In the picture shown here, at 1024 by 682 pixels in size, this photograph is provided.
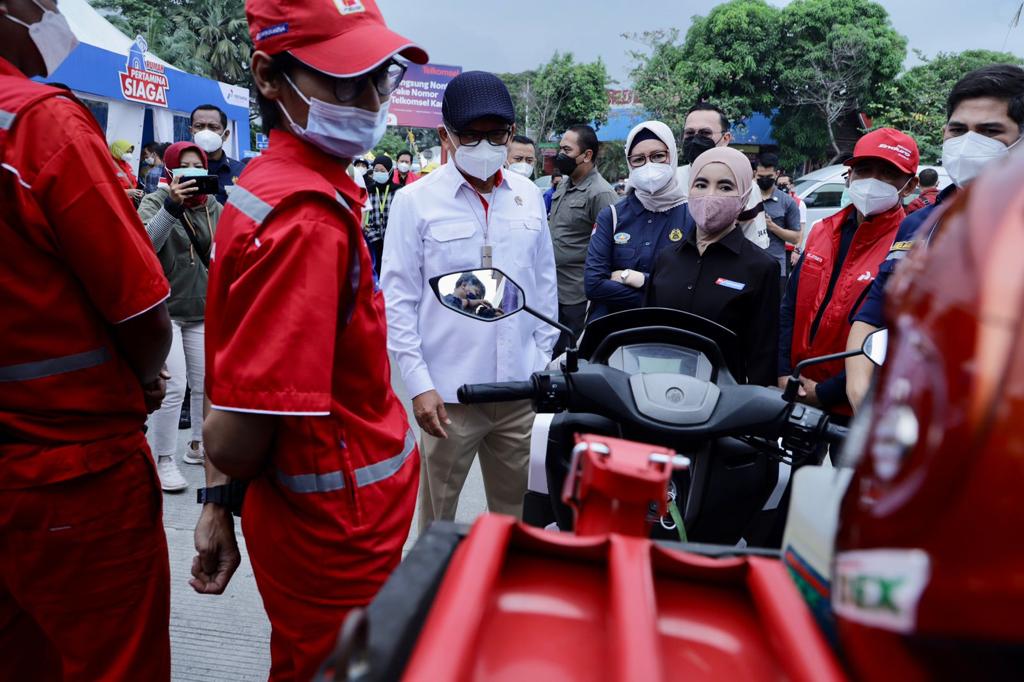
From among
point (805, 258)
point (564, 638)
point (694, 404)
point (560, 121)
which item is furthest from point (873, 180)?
point (560, 121)

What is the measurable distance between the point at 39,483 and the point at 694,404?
144 cm

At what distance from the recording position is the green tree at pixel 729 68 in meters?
33.2

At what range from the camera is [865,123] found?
1179 inches

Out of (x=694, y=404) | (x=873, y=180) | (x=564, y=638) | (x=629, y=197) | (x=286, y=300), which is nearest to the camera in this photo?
(x=564, y=638)

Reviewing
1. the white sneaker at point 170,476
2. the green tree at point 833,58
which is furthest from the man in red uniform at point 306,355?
the green tree at point 833,58

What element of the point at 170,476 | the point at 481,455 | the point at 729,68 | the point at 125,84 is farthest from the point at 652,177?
the point at 729,68

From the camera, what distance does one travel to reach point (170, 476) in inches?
157

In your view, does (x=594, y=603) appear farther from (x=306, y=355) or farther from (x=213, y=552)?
(x=213, y=552)

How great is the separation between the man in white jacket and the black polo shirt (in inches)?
21.8

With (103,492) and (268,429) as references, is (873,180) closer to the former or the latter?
(268,429)

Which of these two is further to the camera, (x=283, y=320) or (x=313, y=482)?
(x=313, y=482)

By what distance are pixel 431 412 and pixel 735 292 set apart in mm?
1208

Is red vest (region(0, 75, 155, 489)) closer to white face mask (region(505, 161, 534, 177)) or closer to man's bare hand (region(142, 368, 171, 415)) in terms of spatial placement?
man's bare hand (region(142, 368, 171, 415))

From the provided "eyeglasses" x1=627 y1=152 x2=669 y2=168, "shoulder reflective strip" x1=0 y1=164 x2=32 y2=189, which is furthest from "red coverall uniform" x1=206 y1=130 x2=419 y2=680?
"eyeglasses" x1=627 y1=152 x2=669 y2=168
